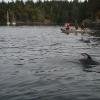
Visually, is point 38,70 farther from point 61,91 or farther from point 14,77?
point 61,91

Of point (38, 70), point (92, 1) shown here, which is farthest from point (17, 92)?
point (92, 1)

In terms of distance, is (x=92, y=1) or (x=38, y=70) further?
(x=92, y=1)

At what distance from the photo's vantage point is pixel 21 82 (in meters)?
18.3

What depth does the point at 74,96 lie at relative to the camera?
15.4 m

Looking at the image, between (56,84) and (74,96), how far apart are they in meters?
2.61

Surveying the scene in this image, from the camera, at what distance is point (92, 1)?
13862cm

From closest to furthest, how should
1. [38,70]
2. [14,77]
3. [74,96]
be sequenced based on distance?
[74,96], [14,77], [38,70]

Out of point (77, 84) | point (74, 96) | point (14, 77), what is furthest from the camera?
point (14, 77)

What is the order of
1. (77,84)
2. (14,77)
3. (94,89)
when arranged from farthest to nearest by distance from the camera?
(14,77) → (77,84) → (94,89)

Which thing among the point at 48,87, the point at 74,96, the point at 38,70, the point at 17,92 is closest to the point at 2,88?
the point at 17,92

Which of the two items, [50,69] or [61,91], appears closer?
[61,91]

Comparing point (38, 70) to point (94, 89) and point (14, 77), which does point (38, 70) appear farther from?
point (94, 89)

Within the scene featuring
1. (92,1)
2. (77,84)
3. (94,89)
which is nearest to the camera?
(94,89)

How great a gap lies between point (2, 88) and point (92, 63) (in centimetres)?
900
